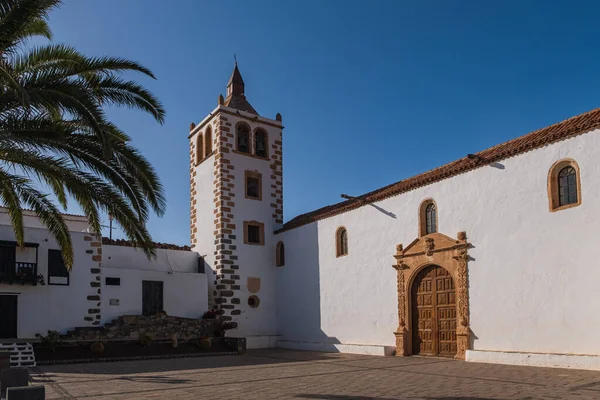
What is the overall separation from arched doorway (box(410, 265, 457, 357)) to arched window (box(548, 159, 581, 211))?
12.4 feet

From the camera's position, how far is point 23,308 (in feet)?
58.5

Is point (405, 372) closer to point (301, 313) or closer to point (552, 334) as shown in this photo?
point (552, 334)

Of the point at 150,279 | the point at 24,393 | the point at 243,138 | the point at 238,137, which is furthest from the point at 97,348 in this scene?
the point at 24,393

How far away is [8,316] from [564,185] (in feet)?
53.2

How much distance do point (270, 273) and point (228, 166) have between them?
4691 millimetres

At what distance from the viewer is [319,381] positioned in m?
10.6

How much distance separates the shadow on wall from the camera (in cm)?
2089

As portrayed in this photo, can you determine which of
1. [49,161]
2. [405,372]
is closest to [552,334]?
[405,372]

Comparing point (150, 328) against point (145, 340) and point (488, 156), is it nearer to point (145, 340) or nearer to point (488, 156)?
point (145, 340)

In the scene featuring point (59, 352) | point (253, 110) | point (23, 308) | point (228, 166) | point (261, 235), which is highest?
point (253, 110)

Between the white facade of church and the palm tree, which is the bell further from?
the palm tree

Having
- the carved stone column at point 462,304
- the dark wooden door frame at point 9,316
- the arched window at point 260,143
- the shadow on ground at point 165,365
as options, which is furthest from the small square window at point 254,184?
the carved stone column at point 462,304

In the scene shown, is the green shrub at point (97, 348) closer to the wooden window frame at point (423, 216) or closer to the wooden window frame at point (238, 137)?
the wooden window frame at point (238, 137)

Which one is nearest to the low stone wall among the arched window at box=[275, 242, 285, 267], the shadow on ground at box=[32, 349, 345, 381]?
the shadow on ground at box=[32, 349, 345, 381]
